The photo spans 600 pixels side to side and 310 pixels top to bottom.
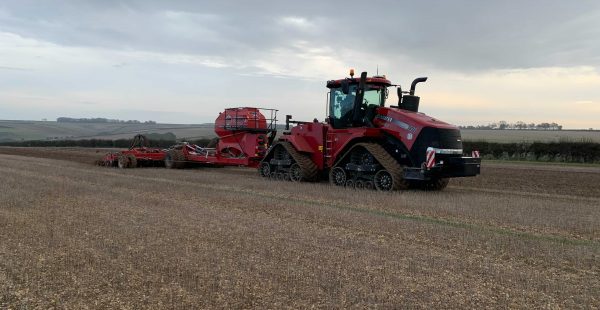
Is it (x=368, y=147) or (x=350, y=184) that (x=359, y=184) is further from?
(x=368, y=147)

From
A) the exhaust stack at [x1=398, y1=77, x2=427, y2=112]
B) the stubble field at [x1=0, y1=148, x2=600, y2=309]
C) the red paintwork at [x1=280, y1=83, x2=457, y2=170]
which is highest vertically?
the exhaust stack at [x1=398, y1=77, x2=427, y2=112]

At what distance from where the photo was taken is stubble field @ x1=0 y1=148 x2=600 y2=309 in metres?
5.12

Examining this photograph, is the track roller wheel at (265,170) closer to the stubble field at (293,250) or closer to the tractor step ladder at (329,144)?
the tractor step ladder at (329,144)

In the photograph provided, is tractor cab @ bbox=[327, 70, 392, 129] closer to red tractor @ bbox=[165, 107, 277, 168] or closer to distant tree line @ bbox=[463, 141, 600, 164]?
red tractor @ bbox=[165, 107, 277, 168]

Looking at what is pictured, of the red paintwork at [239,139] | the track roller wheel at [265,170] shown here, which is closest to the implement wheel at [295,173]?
the track roller wheel at [265,170]

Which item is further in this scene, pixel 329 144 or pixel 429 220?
pixel 329 144

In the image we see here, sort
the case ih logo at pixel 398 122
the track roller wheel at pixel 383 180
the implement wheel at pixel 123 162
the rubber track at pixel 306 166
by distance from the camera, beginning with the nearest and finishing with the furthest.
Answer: the case ih logo at pixel 398 122 → the track roller wheel at pixel 383 180 → the rubber track at pixel 306 166 → the implement wheel at pixel 123 162

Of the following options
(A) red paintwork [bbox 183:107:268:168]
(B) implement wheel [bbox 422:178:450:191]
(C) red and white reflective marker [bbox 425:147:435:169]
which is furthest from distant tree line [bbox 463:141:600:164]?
(C) red and white reflective marker [bbox 425:147:435:169]

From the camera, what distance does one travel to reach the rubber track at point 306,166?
16.2 meters

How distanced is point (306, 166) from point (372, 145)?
2.67m

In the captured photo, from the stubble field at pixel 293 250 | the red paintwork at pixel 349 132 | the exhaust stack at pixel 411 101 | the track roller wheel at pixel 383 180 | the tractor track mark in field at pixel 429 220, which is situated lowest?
the stubble field at pixel 293 250

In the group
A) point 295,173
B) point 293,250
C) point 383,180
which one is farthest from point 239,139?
point 293,250

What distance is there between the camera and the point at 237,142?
20172 mm

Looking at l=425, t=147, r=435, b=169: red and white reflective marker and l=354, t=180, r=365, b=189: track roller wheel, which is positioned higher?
l=425, t=147, r=435, b=169: red and white reflective marker
